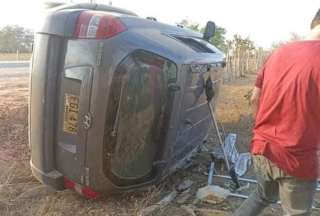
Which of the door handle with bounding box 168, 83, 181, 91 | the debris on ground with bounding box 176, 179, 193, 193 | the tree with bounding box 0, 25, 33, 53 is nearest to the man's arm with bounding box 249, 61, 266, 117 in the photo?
the door handle with bounding box 168, 83, 181, 91

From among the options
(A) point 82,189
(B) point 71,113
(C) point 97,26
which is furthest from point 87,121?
(C) point 97,26

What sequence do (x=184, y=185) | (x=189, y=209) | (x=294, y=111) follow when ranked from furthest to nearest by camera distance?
(x=184, y=185)
(x=189, y=209)
(x=294, y=111)

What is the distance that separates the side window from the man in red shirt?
1.05 meters

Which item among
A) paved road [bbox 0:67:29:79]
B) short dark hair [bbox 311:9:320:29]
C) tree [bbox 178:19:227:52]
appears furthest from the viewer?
tree [bbox 178:19:227:52]

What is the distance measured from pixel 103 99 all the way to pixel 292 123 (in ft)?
4.73

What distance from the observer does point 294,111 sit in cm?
287

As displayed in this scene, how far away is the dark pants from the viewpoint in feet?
9.80

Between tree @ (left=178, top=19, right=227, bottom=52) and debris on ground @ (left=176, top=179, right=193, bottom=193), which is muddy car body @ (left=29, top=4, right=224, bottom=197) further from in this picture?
tree @ (left=178, top=19, right=227, bottom=52)

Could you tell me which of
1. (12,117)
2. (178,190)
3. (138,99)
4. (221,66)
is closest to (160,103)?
(138,99)

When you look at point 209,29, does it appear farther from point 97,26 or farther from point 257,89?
point 257,89

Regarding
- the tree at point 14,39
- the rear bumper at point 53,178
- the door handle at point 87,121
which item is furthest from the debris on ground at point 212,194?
the tree at point 14,39

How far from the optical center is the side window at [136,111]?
369 cm

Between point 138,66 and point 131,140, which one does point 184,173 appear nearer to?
point 131,140

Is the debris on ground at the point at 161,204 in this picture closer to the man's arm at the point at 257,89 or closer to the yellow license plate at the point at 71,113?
the yellow license plate at the point at 71,113
